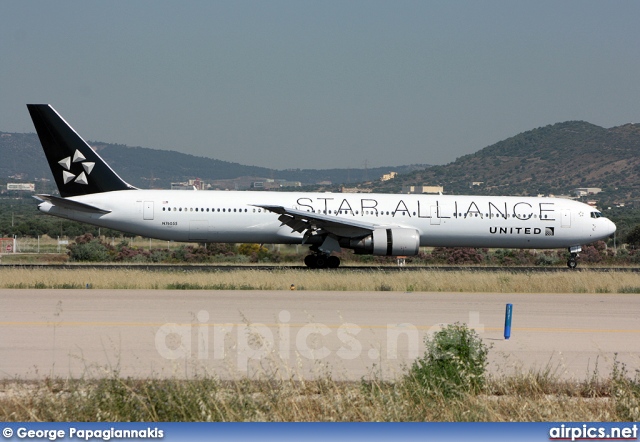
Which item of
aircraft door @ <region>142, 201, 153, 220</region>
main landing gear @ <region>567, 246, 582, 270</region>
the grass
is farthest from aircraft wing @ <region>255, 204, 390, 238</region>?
the grass

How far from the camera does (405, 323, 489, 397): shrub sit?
29.9 feet

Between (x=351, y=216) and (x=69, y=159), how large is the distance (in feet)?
32.4

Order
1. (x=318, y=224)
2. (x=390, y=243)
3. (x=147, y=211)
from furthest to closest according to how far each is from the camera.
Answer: (x=147, y=211), (x=318, y=224), (x=390, y=243)

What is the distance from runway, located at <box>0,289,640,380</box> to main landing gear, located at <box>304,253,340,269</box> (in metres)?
9.56

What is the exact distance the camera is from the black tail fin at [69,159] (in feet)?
95.6

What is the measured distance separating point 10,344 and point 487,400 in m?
6.74

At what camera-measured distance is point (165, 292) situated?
62.5 ft

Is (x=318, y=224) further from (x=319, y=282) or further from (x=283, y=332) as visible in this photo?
(x=283, y=332)

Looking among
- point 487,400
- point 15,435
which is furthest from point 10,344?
point 487,400

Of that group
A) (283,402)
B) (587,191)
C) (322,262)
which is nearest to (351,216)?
(322,262)

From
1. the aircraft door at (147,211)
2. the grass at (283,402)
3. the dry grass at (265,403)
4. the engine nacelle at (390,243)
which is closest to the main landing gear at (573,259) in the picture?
the engine nacelle at (390,243)

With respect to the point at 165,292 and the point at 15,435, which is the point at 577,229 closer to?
the point at 165,292

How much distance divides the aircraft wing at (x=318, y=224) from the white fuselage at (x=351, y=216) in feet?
A: 2.78

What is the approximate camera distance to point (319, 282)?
21.5 meters
